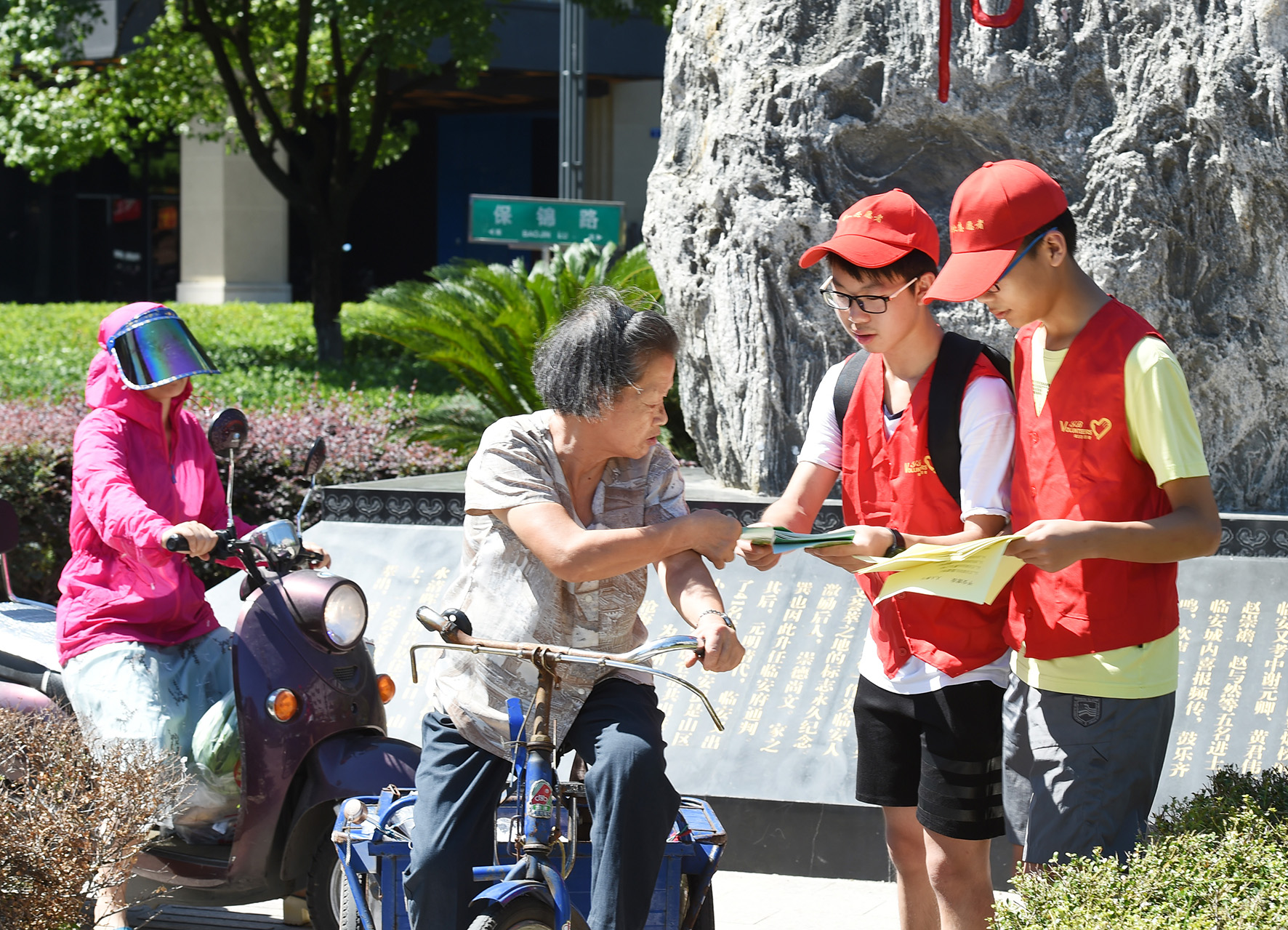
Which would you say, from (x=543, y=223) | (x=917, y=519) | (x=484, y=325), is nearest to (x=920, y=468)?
(x=917, y=519)

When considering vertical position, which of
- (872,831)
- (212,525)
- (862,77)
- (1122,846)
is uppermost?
(862,77)

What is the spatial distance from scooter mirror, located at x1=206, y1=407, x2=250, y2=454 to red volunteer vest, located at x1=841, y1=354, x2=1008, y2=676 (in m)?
1.62

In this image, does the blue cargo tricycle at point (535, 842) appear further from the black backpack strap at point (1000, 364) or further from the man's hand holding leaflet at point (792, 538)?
the black backpack strap at point (1000, 364)

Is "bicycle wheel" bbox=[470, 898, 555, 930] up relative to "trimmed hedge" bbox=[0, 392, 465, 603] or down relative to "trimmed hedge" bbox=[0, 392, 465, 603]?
down

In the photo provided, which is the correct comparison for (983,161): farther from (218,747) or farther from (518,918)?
(518,918)

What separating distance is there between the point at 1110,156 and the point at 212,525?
11.9 feet

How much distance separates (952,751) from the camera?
9.00ft

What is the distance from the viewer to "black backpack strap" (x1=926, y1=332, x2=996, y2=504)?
272cm

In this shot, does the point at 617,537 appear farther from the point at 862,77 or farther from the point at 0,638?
the point at 862,77

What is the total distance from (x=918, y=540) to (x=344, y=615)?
1.63 metres

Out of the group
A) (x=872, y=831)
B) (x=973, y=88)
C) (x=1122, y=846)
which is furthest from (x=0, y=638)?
(x=973, y=88)

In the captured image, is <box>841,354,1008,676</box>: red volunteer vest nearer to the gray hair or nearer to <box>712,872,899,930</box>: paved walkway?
the gray hair

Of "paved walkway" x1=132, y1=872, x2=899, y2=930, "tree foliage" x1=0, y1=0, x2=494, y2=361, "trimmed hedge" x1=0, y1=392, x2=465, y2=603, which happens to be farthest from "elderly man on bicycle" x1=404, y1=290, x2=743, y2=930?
"tree foliage" x1=0, y1=0, x2=494, y2=361

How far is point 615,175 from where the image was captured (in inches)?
981
